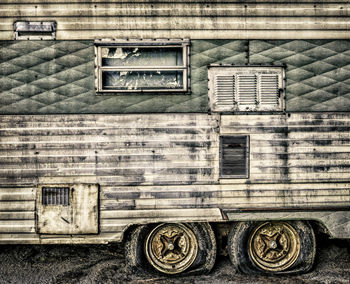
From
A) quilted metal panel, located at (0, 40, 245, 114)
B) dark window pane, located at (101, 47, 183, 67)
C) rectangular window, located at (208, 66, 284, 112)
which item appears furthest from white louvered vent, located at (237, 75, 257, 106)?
dark window pane, located at (101, 47, 183, 67)

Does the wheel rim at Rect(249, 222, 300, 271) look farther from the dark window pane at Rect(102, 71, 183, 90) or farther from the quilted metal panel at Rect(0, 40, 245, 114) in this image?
the dark window pane at Rect(102, 71, 183, 90)

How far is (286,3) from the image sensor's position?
4.51m

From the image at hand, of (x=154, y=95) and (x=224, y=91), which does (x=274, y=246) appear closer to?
(x=224, y=91)

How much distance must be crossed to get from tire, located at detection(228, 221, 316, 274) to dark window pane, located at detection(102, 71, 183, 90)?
2340 mm

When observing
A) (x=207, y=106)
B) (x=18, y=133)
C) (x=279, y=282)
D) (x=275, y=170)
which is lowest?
(x=279, y=282)

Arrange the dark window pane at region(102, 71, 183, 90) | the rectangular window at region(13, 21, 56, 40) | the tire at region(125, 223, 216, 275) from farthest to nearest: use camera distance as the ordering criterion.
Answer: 1. the tire at region(125, 223, 216, 275)
2. the dark window pane at region(102, 71, 183, 90)
3. the rectangular window at region(13, 21, 56, 40)

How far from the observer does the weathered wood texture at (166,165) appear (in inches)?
175

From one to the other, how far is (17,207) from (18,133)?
104 centimetres

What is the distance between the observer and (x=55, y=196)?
446 centimetres

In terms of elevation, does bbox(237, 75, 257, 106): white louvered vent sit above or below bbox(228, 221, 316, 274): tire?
above

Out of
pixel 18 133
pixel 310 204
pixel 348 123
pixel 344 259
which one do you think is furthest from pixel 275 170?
pixel 18 133

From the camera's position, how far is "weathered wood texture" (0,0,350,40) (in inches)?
176

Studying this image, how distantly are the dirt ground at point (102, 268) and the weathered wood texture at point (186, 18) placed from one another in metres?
3.40

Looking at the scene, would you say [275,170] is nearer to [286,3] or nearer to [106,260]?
[286,3]
